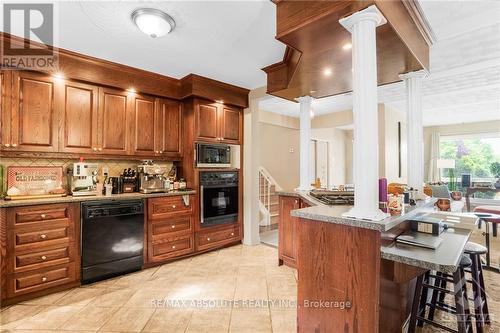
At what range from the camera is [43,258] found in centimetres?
241

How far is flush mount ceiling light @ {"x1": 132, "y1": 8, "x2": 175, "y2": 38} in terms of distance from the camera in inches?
79.0

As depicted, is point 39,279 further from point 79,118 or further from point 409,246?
point 409,246

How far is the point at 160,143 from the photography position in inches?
139

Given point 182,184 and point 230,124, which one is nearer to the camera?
point 182,184

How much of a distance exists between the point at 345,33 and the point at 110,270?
3298 millimetres

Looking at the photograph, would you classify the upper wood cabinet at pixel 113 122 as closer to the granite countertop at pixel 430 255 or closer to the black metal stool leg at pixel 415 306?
the granite countertop at pixel 430 255

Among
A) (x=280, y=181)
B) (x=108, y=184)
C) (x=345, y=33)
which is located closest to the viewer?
(x=345, y=33)

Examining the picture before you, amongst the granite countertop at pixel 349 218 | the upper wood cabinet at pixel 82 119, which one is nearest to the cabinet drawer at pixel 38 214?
the upper wood cabinet at pixel 82 119

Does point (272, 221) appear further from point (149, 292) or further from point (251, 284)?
point (149, 292)

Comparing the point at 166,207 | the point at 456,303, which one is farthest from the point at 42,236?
the point at 456,303

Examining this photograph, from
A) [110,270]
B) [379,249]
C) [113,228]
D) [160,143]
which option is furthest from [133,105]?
[379,249]

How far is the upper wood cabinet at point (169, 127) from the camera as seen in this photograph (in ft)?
11.6

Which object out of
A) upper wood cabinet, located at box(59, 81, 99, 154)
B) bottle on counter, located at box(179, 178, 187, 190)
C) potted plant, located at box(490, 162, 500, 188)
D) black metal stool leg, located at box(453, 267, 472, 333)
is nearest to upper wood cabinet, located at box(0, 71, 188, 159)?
upper wood cabinet, located at box(59, 81, 99, 154)

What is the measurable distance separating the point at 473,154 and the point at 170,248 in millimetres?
8996
